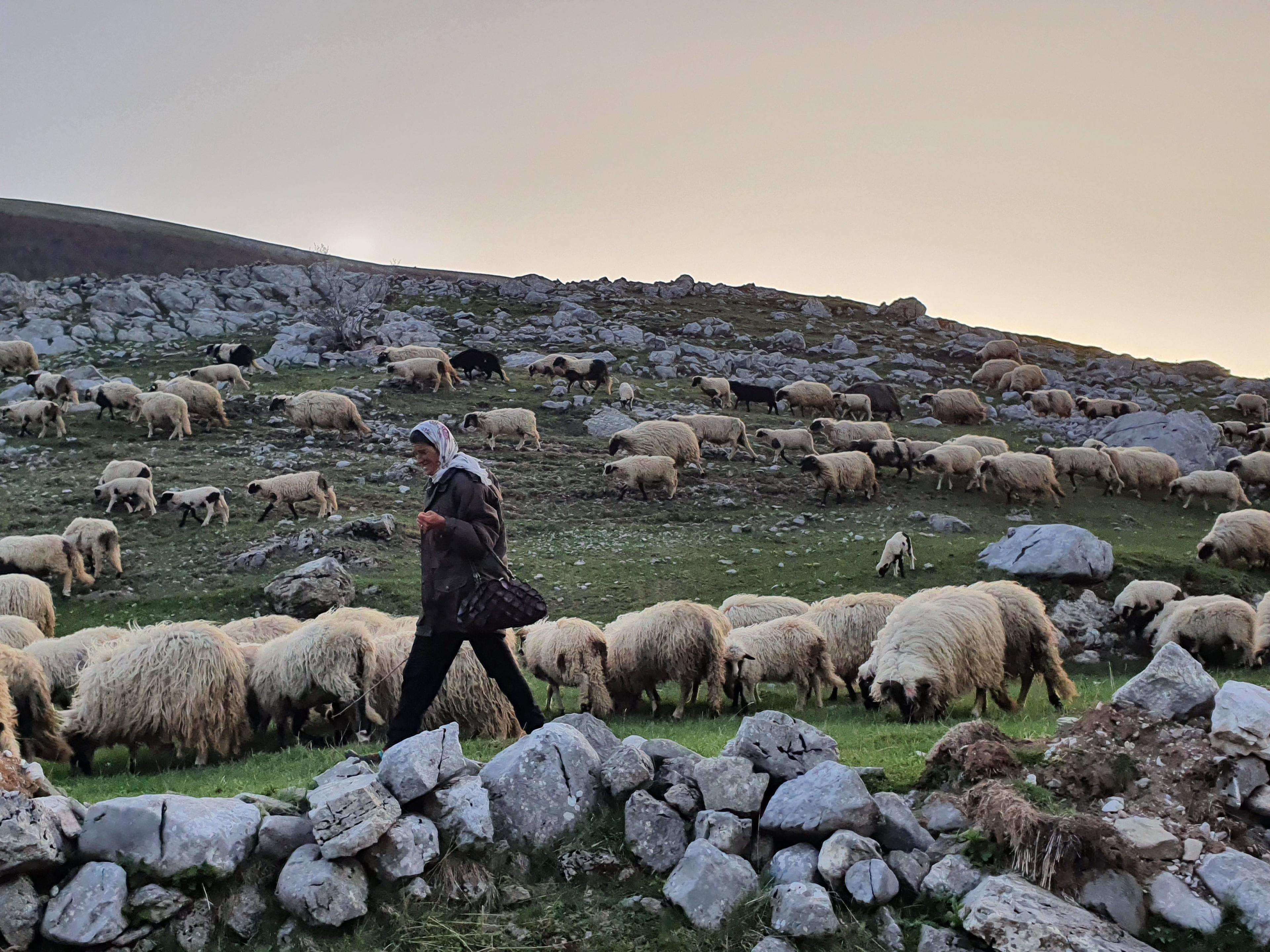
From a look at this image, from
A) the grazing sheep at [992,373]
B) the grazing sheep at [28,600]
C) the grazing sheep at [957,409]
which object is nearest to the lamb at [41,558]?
the grazing sheep at [28,600]

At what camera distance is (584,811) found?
18.7 ft

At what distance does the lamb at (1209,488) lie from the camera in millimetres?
28125

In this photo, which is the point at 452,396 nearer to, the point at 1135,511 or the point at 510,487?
the point at 510,487

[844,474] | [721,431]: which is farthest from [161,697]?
[721,431]

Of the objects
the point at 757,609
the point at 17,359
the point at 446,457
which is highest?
the point at 446,457

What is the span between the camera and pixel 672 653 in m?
11.4

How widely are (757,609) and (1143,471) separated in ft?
69.5

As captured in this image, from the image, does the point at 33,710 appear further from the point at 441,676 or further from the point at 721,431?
the point at 721,431

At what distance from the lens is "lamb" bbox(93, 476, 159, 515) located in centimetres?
2208

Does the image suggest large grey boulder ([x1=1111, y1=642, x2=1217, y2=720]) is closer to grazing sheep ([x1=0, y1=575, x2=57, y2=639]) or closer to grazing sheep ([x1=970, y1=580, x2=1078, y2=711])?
grazing sheep ([x1=970, y1=580, x2=1078, y2=711])

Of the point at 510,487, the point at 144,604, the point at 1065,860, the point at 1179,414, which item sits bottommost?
the point at 144,604

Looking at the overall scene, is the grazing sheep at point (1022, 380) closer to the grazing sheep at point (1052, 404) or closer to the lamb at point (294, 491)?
the grazing sheep at point (1052, 404)

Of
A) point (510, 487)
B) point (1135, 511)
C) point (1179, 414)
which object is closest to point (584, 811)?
point (510, 487)

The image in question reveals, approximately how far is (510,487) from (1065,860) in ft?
71.0
